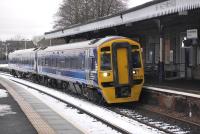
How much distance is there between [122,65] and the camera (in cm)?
1775

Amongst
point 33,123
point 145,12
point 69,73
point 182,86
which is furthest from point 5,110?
point 69,73

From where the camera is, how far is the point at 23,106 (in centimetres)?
1661

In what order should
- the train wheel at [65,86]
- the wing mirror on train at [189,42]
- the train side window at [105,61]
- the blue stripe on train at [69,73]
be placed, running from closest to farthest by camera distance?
the train side window at [105,61] → the blue stripe on train at [69,73] → the wing mirror on train at [189,42] → the train wheel at [65,86]

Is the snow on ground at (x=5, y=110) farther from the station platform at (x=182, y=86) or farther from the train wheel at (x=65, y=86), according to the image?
the train wheel at (x=65, y=86)

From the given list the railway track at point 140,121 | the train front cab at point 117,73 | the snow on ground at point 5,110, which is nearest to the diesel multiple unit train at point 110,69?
the train front cab at point 117,73

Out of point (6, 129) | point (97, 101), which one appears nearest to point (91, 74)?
point (97, 101)

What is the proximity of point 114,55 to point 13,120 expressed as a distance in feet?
18.8

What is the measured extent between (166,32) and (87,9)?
39125 mm

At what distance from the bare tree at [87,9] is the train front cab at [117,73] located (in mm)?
45867

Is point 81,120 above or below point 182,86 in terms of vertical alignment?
below

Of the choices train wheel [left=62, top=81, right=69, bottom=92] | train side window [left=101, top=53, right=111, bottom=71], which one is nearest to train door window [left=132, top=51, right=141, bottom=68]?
train side window [left=101, top=53, right=111, bottom=71]

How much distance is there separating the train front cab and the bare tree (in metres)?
45.9

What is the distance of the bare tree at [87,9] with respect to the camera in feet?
209

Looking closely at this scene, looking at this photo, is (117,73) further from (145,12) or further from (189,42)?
(189,42)
